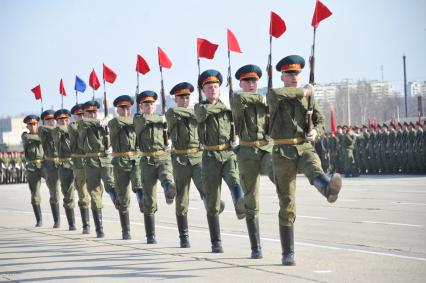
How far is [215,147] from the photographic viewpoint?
36.0 ft

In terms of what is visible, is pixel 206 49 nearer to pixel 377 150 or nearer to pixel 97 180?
pixel 97 180

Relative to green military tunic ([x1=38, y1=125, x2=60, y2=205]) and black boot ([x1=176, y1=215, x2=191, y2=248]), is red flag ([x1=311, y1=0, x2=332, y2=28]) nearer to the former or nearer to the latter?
black boot ([x1=176, y1=215, x2=191, y2=248])

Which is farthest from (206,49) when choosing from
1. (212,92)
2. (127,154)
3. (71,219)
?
(71,219)

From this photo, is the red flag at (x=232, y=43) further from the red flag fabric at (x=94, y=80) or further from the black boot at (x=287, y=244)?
the red flag fabric at (x=94, y=80)

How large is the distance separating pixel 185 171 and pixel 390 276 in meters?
4.02

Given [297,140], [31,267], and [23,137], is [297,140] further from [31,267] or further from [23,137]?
[23,137]

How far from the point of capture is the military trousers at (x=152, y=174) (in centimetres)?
1256

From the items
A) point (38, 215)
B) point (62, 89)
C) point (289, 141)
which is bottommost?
point (38, 215)

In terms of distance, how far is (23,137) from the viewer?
17.3 m

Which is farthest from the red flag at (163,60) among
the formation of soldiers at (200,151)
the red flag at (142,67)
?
the formation of soldiers at (200,151)

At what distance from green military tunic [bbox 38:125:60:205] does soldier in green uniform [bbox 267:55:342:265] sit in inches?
300

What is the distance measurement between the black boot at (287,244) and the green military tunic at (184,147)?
2.47 m

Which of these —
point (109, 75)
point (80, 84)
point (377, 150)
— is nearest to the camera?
point (109, 75)

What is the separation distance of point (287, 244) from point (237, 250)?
6.18ft
